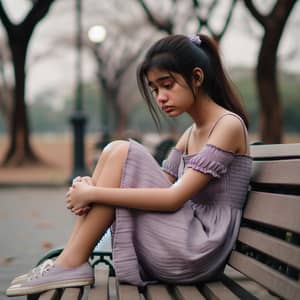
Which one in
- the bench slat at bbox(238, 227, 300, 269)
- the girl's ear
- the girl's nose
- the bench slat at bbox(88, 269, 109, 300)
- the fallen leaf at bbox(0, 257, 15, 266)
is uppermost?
the girl's ear

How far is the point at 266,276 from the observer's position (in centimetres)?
253

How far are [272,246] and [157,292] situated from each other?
1.75ft

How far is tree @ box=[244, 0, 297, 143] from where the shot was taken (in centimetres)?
1359

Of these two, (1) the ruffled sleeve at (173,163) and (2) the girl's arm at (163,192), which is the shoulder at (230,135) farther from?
(1) the ruffled sleeve at (173,163)

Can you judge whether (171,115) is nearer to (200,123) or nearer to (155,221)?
(200,123)

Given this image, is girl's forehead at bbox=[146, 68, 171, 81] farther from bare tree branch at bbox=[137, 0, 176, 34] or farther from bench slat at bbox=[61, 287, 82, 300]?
bare tree branch at bbox=[137, 0, 176, 34]

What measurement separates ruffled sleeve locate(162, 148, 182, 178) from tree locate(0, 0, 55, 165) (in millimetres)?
14200

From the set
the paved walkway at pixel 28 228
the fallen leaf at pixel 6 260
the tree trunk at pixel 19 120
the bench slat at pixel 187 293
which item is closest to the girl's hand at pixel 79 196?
the paved walkway at pixel 28 228

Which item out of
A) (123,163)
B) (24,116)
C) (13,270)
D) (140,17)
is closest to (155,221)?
(123,163)

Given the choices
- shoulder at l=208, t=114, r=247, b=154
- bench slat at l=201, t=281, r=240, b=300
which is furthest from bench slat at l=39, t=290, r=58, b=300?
shoulder at l=208, t=114, r=247, b=154

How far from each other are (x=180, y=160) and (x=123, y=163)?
1.94 feet

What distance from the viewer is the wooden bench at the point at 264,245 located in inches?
92.5

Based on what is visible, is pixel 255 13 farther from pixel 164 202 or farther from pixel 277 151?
pixel 164 202

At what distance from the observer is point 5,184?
15.2m
